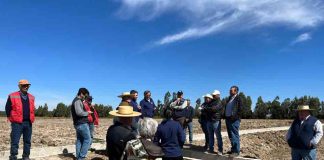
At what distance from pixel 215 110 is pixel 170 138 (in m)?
5.26

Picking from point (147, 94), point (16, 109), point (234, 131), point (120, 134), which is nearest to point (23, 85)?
point (16, 109)

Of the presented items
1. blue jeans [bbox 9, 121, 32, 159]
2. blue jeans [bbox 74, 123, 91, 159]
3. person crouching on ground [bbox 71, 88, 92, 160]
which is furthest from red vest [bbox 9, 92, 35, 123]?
blue jeans [bbox 74, 123, 91, 159]

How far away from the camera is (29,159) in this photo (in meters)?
10.2

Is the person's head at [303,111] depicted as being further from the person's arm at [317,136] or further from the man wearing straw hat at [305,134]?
the person's arm at [317,136]

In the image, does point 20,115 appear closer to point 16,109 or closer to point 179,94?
point 16,109

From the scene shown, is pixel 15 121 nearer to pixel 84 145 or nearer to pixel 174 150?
pixel 84 145

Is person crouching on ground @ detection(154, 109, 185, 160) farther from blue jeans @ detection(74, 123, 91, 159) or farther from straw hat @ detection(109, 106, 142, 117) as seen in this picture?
blue jeans @ detection(74, 123, 91, 159)

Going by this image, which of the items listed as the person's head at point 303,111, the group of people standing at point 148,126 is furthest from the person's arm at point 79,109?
the person's head at point 303,111

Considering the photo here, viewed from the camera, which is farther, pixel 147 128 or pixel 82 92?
pixel 82 92

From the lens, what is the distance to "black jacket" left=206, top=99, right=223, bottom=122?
12562 mm

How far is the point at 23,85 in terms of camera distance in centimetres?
995

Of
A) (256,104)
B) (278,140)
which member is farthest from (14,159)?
(256,104)

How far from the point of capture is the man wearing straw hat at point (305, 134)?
334 inches

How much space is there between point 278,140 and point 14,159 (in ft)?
47.2
